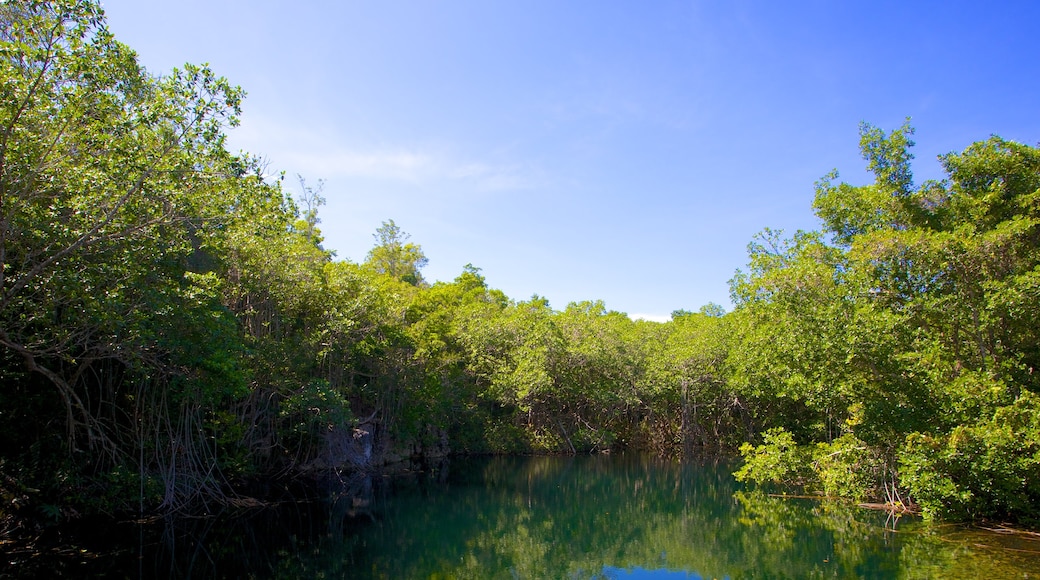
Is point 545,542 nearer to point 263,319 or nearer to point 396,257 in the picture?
point 263,319

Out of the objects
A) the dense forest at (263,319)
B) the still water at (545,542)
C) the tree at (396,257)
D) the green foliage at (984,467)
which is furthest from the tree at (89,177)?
the tree at (396,257)

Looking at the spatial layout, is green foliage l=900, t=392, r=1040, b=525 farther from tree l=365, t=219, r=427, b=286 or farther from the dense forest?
tree l=365, t=219, r=427, b=286

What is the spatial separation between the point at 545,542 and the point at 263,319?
8.69 meters

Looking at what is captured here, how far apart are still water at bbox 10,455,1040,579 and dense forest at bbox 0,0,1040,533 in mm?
963

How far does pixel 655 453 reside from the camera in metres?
27.9

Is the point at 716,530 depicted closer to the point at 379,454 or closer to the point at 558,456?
the point at 379,454

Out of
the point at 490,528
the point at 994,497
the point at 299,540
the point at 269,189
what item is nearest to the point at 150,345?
the point at 269,189

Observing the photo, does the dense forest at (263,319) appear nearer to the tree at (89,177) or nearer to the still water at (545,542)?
the tree at (89,177)

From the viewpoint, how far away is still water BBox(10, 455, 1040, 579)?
8766 mm

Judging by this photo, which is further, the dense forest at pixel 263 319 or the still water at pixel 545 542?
the still water at pixel 545 542

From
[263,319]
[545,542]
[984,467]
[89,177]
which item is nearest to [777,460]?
[984,467]

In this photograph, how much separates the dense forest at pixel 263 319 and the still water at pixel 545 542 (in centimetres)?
96

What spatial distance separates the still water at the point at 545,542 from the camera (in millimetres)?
8766

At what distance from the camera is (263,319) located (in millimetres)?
15539
